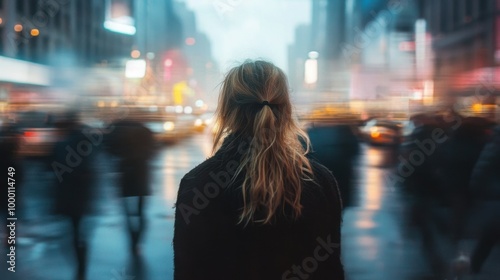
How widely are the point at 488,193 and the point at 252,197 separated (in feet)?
13.7

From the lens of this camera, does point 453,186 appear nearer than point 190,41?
No

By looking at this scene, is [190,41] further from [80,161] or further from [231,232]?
[231,232]

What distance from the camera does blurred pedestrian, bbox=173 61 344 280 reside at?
5.75ft

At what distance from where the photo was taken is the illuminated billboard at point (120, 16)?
5.15m

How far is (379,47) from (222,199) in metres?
3.80

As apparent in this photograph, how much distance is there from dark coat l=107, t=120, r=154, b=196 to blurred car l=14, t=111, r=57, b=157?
1.87 ft

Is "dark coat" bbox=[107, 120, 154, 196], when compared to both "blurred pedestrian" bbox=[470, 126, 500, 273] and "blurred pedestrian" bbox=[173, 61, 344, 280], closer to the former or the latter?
"blurred pedestrian" bbox=[470, 126, 500, 273]

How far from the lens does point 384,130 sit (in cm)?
677

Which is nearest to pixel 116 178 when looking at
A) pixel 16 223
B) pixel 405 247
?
pixel 16 223

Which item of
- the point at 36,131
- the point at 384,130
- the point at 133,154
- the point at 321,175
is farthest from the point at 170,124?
the point at 321,175

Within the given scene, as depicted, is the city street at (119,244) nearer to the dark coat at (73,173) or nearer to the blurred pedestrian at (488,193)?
the dark coat at (73,173)

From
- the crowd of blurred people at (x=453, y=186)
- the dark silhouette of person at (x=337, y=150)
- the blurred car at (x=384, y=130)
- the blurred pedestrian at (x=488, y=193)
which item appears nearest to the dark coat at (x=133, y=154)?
the dark silhouette of person at (x=337, y=150)

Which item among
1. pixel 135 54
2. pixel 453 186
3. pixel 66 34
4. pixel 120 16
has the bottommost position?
pixel 453 186

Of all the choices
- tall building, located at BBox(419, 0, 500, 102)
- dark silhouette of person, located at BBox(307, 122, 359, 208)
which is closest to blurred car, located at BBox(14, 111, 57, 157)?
dark silhouette of person, located at BBox(307, 122, 359, 208)
